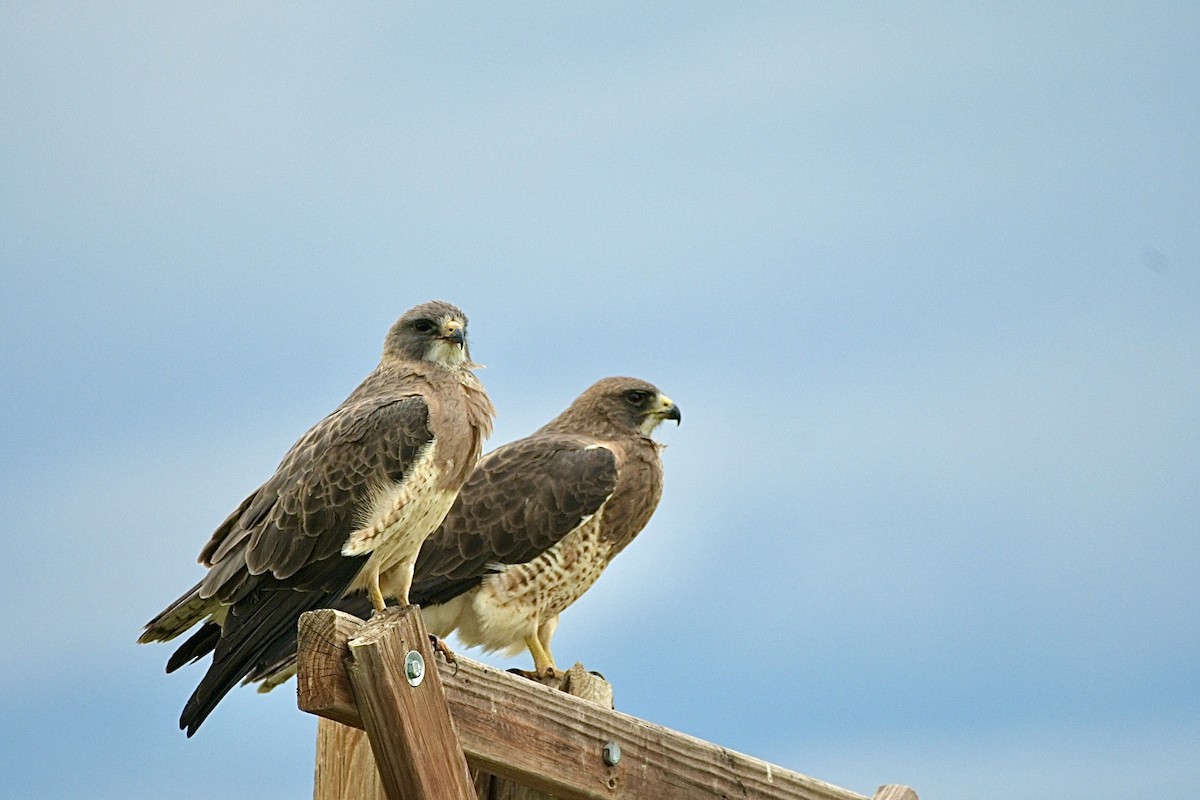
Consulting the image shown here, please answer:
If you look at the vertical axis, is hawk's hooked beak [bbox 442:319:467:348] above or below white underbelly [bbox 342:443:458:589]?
above

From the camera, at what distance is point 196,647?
4762 mm

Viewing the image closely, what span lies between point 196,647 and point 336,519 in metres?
0.59

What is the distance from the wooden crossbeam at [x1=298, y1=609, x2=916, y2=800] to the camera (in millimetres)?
3125

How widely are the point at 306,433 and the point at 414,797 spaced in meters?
2.38

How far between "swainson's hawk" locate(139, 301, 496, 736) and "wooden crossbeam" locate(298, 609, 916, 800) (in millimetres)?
1215

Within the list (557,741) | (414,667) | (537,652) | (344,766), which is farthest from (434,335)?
(414,667)

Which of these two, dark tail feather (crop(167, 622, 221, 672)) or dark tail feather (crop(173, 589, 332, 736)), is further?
dark tail feather (crop(167, 622, 221, 672))

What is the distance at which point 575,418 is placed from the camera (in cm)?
770

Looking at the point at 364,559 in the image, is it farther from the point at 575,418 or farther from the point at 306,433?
the point at 575,418

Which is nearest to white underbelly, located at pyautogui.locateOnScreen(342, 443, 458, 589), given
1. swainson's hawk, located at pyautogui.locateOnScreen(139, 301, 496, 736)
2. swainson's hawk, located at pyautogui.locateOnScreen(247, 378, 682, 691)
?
swainson's hawk, located at pyautogui.locateOnScreen(139, 301, 496, 736)

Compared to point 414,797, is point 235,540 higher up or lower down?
higher up

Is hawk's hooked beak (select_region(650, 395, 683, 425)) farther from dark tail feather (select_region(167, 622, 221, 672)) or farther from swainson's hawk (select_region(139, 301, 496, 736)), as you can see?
dark tail feather (select_region(167, 622, 221, 672))

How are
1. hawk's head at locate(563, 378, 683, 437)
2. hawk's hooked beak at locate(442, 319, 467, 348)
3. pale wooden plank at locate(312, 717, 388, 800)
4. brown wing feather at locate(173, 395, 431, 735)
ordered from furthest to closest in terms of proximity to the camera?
hawk's head at locate(563, 378, 683, 437), hawk's hooked beak at locate(442, 319, 467, 348), brown wing feather at locate(173, 395, 431, 735), pale wooden plank at locate(312, 717, 388, 800)

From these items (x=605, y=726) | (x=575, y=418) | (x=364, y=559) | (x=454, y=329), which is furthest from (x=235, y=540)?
(x=575, y=418)
